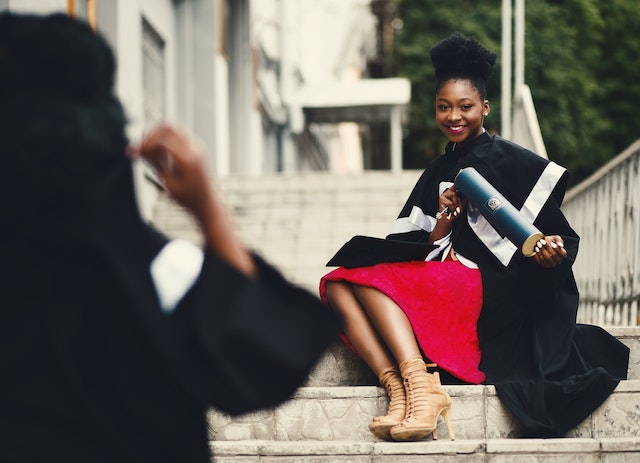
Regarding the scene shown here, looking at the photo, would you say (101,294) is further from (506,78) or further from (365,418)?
(506,78)

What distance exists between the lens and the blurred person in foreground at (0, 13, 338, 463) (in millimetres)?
1621

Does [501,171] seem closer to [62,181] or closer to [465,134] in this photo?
[465,134]

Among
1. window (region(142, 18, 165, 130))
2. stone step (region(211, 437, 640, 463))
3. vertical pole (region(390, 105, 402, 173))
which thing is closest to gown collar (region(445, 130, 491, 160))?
stone step (region(211, 437, 640, 463))

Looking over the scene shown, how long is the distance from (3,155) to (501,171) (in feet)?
10.6

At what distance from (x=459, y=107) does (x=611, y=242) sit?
278 centimetres

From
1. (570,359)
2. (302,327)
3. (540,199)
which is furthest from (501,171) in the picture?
(302,327)

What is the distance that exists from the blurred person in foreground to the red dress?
265cm

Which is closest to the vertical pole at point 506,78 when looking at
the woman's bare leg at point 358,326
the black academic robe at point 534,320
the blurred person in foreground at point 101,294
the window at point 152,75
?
the window at point 152,75

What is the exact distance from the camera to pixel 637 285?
649 centimetres

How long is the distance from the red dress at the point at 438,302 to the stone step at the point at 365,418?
0.54 feet

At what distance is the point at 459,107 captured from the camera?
4672 millimetres

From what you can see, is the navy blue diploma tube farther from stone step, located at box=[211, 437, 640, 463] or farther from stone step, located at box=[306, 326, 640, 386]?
stone step, located at box=[306, 326, 640, 386]

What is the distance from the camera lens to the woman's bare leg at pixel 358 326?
4.40 meters

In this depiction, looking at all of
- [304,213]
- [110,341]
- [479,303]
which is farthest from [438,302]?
[304,213]
